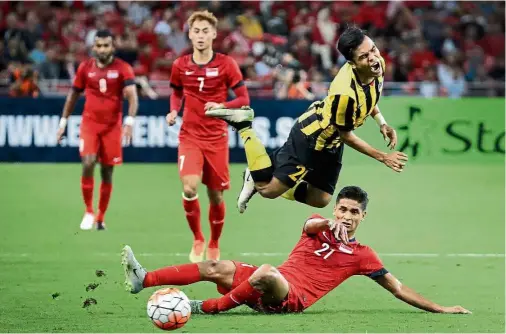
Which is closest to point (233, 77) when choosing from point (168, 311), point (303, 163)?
point (303, 163)

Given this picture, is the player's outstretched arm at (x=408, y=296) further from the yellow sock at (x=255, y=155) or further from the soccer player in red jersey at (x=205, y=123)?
the soccer player in red jersey at (x=205, y=123)

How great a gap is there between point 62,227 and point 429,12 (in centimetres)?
1397

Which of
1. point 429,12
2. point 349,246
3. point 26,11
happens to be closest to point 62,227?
point 349,246

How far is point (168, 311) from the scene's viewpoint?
7.39 m

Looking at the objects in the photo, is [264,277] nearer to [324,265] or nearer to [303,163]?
[324,265]

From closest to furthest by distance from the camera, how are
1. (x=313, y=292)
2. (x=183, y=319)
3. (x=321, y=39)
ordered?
(x=183, y=319) → (x=313, y=292) → (x=321, y=39)

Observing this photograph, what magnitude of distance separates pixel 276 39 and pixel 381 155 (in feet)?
50.4

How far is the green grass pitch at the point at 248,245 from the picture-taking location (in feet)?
26.4

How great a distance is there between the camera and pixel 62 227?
1336 centimetres

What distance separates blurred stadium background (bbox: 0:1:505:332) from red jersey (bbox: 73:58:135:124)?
1.41 metres

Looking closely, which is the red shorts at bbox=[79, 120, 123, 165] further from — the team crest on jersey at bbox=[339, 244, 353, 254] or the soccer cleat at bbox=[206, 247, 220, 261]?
the team crest on jersey at bbox=[339, 244, 353, 254]

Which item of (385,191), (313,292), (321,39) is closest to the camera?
(313,292)

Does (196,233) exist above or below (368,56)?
below

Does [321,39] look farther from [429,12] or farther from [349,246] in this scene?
[349,246]
